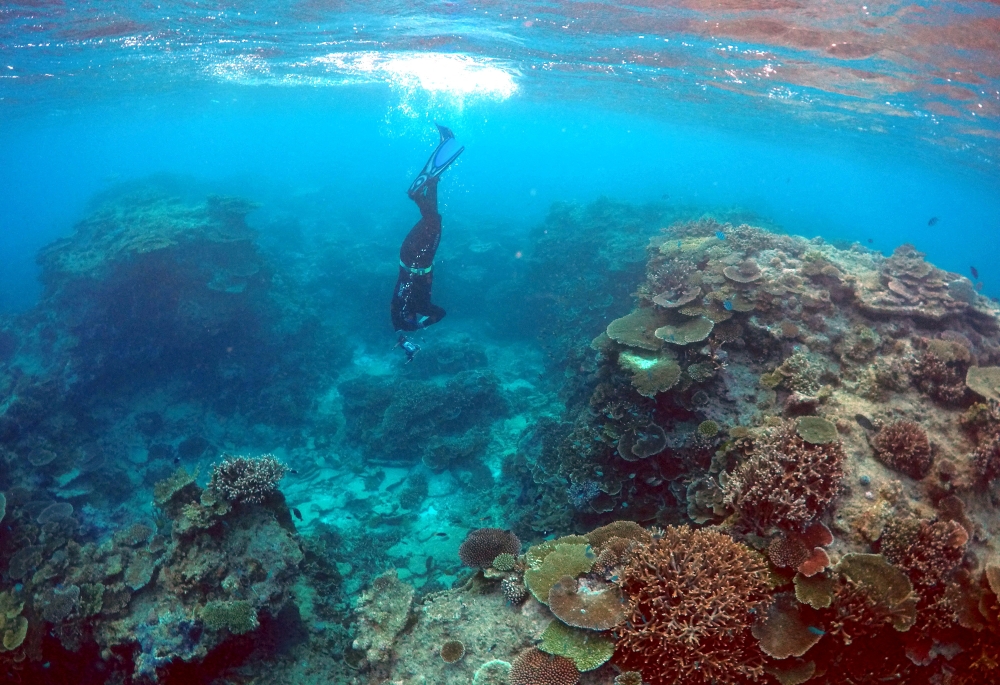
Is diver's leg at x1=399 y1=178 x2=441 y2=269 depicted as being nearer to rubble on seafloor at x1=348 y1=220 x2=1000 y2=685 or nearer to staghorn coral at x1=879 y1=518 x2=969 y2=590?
rubble on seafloor at x1=348 y1=220 x2=1000 y2=685

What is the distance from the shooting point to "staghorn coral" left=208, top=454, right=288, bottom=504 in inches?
299

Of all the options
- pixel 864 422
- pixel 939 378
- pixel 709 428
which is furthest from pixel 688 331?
pixel 939 378

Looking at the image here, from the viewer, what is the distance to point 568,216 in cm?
2461

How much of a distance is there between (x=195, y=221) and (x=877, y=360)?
79.3 feet

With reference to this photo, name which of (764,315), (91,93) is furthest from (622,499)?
(91,93)

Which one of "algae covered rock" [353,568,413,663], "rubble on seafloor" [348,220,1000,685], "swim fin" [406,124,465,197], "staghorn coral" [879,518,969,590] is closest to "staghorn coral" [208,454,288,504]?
"algae covered rock" [353,568,413,663]

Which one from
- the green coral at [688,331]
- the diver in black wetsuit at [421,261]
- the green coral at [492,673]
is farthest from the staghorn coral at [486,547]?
the diver in black wetsuit at [421,261]

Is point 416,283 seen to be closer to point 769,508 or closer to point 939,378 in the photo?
point 769,508

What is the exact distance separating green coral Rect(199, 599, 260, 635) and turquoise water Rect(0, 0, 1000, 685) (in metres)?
0.05

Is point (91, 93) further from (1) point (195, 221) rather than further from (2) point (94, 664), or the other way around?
(2) point (94, 664)

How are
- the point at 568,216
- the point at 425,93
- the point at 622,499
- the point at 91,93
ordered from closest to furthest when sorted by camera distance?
the point at 622,499 < the point at 568,216 < the point at 91,93 < the point at 425,93

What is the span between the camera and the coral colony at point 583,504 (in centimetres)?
447

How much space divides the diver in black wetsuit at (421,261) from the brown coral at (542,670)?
817 centimetres

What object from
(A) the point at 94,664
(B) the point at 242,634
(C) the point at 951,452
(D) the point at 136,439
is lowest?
(D) the point at 136,439
